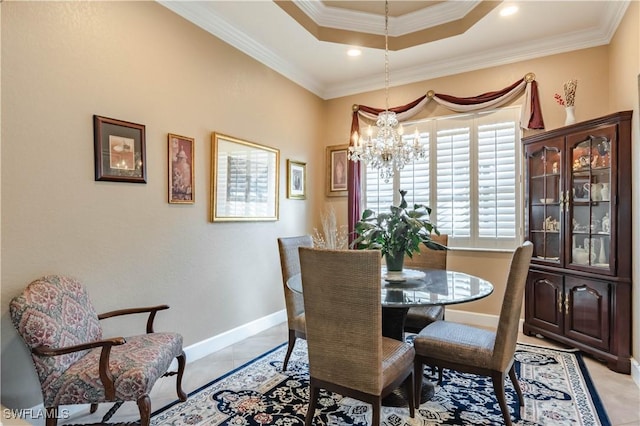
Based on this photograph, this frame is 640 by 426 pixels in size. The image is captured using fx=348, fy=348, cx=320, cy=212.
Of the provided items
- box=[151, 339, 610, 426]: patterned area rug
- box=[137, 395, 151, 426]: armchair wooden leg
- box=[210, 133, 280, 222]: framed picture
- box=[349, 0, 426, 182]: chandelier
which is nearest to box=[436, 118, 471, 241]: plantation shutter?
box=[349, 0, 426, 182]: chandelier

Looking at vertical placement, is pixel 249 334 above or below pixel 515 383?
below

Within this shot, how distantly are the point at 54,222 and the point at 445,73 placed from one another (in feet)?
13.6

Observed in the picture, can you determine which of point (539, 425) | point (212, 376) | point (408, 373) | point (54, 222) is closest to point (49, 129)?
point (54, 222)

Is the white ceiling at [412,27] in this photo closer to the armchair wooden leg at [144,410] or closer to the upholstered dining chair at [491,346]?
the upholstered dining chair at [491,346]

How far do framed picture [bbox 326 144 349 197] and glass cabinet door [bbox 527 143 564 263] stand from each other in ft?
7.22

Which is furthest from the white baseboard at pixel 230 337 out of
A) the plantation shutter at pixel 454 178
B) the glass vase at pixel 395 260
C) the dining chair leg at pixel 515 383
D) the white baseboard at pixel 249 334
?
the dining chair leg at pixel 515 383

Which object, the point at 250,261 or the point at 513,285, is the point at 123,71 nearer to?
the point at 250,261

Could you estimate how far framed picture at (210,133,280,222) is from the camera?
3305 millimetres

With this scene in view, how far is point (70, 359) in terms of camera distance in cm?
193

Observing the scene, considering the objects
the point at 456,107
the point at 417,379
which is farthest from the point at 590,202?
the point at 417,379

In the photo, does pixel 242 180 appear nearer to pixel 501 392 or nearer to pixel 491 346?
pixel 491 346

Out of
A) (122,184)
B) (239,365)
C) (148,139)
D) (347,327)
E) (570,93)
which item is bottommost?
(239,365)

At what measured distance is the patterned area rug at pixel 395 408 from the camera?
7.02 ft

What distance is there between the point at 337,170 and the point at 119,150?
292 centimetres
